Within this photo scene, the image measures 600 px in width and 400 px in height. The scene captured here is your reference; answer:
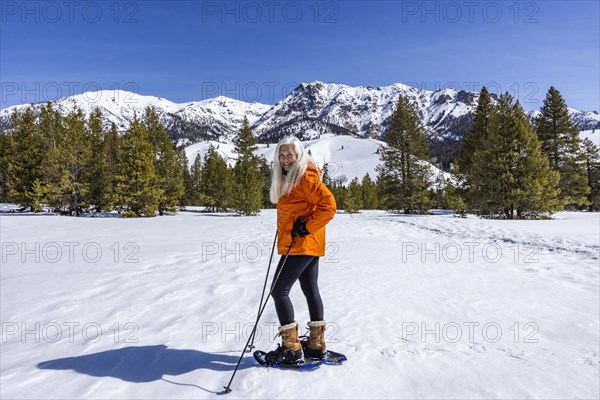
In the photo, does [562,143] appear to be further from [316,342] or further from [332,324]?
[316,342]

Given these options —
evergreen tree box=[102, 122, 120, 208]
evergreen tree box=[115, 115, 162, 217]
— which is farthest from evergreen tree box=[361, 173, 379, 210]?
evergreen tree box=[115, 115, 162, 217]

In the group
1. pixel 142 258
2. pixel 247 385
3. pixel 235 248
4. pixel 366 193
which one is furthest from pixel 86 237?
pixel 366 193

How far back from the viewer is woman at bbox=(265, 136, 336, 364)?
3.26 metres

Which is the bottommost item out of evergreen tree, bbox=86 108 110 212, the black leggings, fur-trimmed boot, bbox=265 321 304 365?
fur-trimmed boot, bbox=265 321 304 365

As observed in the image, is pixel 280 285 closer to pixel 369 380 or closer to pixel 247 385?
pixel 247 385

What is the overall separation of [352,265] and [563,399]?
5760 mm

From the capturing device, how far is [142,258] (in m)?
9.67

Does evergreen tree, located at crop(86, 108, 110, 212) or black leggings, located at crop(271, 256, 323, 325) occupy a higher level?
evergreen tree, located at crop(86, 108, 110, 212)

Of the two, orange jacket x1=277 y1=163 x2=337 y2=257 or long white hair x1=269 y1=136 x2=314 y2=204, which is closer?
orange jacket x1=277 y1=163 x2=337 y2=257

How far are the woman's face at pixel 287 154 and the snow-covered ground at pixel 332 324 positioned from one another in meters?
2.15

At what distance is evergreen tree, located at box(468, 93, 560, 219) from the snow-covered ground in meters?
12.4

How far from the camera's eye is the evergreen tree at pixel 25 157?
2988 centimetres

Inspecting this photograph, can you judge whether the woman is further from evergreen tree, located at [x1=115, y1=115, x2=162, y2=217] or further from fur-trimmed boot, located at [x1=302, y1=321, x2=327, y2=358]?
evergreen tree, located at [x1=115, y1=115, x2=162, y2=217]

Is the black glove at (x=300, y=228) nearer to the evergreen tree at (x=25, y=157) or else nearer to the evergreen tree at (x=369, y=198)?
the evergreen tree at (x=25, y=157)
